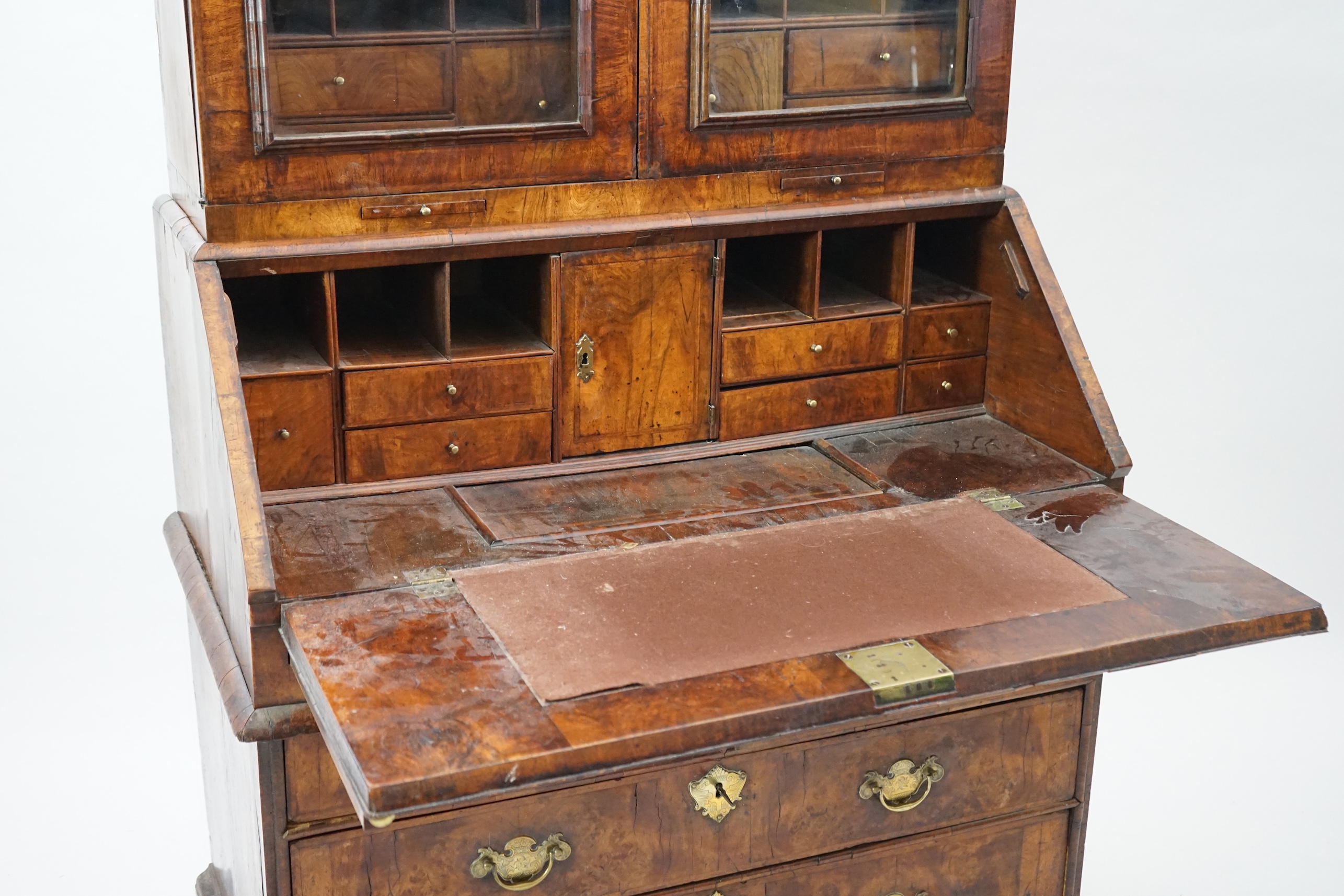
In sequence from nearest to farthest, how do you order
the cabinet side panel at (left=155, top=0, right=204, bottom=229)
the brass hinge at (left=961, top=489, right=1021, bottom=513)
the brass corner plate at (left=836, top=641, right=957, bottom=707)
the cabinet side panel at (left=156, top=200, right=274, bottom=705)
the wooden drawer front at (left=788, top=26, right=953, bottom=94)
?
the brass corner plate at (left=836, top=641, right=957, bottom=707), the cabinet side panel at (left=156, top=200, right=274, bottom=705), the cabinet side panel at (left=155, top=0, right=204, bottom=229), the brass hinge at (left=961, top=489, right=1021, bottom=513), the wooden drawer front at (left=788, top=26, right=953, bottom=94)

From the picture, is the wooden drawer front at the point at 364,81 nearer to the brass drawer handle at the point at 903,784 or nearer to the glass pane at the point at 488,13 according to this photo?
the glass pane at the point at 488,13

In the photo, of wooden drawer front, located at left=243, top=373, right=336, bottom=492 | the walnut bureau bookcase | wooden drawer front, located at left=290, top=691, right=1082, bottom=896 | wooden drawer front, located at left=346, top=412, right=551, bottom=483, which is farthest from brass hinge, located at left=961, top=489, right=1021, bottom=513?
wooden drawer front, located at left=243, top=373, right=336, bottom=492

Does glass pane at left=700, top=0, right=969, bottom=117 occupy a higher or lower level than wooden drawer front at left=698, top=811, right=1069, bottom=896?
higher

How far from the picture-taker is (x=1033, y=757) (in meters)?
2.58

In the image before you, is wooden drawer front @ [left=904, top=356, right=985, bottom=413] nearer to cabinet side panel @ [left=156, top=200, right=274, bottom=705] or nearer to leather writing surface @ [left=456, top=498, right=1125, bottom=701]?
leather writing surface @ [left=456, top=498, right=1125, bottom=701]

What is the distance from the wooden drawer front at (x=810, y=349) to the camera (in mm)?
2707

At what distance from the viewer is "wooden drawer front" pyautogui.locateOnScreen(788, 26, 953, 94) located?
8.71 feet

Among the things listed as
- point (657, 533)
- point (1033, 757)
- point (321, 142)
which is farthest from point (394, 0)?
point (1033, 757)

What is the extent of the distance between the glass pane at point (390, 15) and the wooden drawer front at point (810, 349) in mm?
677

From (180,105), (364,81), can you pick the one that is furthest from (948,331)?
(180,105)

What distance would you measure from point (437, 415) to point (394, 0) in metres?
0.61

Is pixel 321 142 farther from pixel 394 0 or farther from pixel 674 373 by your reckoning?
pixel 674 373

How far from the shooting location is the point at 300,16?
2.31 meters

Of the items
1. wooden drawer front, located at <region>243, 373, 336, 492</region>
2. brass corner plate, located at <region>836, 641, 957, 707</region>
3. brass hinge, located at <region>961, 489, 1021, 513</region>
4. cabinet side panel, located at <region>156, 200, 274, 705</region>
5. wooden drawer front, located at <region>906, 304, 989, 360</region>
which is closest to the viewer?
brass corner plate, located at <region>836, 641, 957, 707</region>
